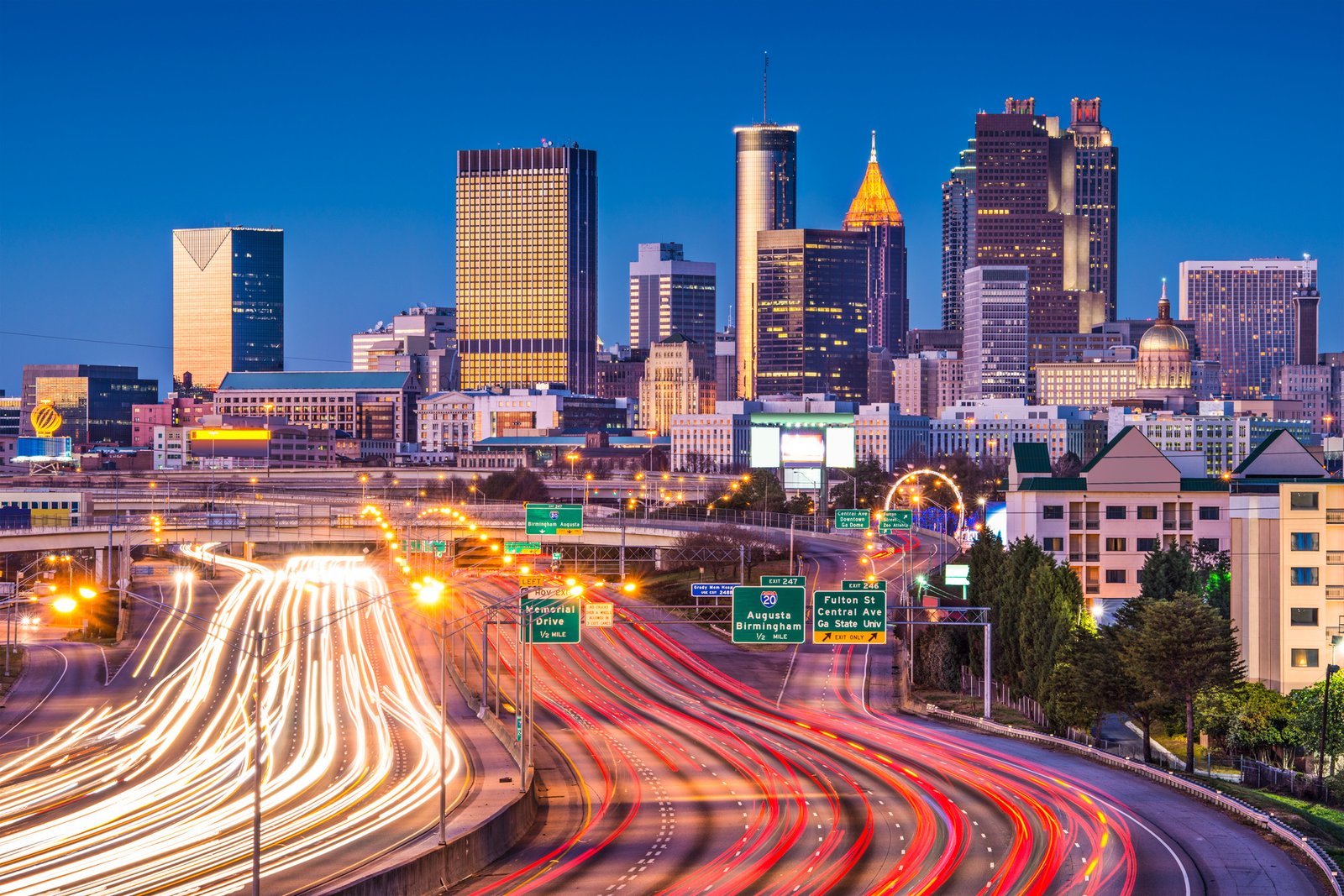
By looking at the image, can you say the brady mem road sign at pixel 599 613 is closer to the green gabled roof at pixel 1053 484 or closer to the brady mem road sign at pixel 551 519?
the brady mem road sign at pixel 551 519

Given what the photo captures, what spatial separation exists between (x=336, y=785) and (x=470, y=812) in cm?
1064

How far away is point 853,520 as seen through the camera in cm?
11950

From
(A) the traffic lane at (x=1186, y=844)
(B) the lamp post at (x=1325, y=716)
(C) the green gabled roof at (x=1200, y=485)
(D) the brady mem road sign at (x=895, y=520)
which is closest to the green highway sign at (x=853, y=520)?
(D) the brady mem road sign at (x=895, y=520)

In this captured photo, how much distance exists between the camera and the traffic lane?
51.4 m

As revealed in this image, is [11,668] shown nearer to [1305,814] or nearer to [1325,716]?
[1325,716]

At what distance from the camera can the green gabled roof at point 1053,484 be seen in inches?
5000

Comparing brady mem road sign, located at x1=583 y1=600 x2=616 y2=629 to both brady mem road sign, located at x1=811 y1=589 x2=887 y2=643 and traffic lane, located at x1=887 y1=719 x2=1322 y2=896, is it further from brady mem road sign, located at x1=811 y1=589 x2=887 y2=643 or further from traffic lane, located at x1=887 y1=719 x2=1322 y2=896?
traffic lane, located at x1=887 y1=719 x2=1322 y2=896

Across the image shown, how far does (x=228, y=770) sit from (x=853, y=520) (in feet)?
177

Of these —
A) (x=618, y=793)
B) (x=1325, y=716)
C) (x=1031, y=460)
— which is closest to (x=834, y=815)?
(x=618, y=793)

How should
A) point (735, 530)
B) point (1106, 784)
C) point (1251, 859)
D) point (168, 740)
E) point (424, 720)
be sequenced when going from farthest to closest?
point (735, 530)
point (424, 720)
point (168, 740)
point (1106, 784)
point (1251, 859)

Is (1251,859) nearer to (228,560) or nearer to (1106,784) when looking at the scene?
(1106,784)

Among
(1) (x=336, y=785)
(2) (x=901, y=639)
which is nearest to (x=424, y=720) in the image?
(1) (x=336, y=785)

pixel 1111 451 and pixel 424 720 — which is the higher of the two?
pixel 1111 451

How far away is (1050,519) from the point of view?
126688 mm
